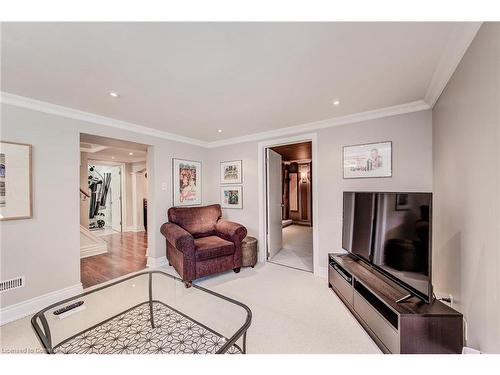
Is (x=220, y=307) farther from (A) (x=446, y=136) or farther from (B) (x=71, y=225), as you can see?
(A) (x=446, y=136)

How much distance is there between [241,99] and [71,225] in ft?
8.06

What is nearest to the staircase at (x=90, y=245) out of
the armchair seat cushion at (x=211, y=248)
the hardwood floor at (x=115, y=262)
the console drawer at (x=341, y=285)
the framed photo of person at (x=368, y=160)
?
the hardwood floor at (x=115, y=262)

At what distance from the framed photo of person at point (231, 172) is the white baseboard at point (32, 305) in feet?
8.37

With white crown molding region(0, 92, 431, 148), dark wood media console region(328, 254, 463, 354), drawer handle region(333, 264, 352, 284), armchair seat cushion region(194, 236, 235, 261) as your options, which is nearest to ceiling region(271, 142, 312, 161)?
white crown molding region(0, 92, 431, 148)

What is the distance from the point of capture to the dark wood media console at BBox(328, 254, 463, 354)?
1.30 m

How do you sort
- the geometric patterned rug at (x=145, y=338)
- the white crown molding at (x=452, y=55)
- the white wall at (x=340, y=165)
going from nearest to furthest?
1. the white crown molding at (x=452, y=55)
2. the geometric patterned rug at (x=145, y=338)
3. the white wall at (x=340, y=165)

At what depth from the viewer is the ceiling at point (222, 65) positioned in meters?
1.18

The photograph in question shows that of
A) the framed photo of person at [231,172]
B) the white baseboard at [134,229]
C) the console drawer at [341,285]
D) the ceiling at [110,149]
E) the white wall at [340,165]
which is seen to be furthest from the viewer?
the white baseboard at [134,229]

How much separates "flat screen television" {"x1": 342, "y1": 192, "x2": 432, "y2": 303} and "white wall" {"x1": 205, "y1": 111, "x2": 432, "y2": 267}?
2.06ft

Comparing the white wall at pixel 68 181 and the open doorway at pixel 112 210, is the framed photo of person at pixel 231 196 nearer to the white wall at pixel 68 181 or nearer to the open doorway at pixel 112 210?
the white wall at pixel 68 181

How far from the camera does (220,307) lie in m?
2.07

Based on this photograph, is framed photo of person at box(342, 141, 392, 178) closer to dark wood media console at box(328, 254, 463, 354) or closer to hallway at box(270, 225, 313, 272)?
dark wood media console at box(328, 254, 463, 354)

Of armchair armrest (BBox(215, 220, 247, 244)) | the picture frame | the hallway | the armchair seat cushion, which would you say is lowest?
the hallway
